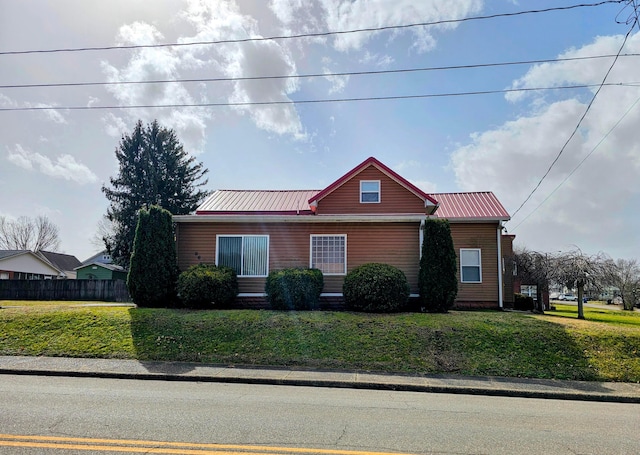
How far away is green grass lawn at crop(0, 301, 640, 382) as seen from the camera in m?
9.63

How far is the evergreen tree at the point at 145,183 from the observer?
32719mm

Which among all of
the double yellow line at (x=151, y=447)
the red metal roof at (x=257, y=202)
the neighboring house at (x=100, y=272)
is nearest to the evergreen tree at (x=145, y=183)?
the neighboring house at (x=100, y=272)

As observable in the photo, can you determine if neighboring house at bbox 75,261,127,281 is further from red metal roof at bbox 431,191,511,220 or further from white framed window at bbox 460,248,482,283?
white framed window at bbox 460,248,482,283

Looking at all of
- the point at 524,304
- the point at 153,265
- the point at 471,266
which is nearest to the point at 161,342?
the point at 153,265

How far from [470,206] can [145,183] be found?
24908mm

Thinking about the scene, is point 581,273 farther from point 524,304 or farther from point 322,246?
point 322,246

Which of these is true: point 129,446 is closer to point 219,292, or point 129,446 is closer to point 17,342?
point 17,342

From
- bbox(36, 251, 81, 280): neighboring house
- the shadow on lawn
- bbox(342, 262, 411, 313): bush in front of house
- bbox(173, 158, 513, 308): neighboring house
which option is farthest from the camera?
bbox(36, 251, 81, 280): neighboring house

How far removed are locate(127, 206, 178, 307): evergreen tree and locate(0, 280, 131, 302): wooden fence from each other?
1386 centimetres

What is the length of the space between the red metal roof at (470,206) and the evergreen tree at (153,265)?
36.7ft

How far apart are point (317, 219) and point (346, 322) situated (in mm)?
4683

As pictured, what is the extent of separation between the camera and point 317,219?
1543 centimetres

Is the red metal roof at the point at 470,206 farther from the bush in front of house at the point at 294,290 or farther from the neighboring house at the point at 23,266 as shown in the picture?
the neighboring house at the point at 23,266

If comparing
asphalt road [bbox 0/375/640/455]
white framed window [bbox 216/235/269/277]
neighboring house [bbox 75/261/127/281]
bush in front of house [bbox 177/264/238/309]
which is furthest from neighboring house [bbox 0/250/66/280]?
asphalt road [bbox 0/375/640/455]
